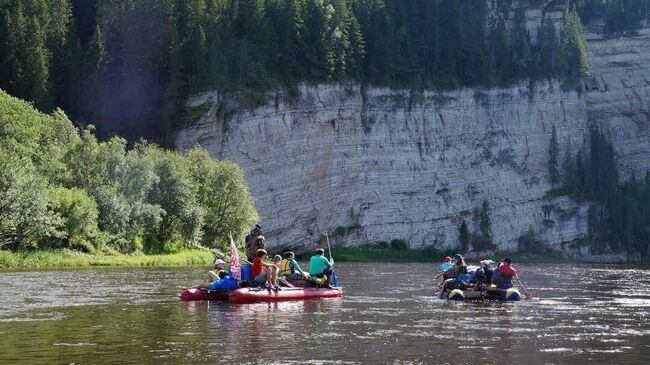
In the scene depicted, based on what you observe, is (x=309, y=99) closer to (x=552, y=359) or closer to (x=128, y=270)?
(x=128, y=270)

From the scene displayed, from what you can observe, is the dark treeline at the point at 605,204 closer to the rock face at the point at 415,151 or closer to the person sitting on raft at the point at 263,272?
the rock face at the point at 415,151

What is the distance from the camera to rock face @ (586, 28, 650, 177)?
117 metres

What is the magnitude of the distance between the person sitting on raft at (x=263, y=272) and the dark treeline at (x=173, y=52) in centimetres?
5202

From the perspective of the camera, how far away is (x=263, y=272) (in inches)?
1345

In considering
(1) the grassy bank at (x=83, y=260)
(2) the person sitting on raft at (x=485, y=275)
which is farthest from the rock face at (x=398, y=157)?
(2) the person sitting on raft at (x=485, y=275)

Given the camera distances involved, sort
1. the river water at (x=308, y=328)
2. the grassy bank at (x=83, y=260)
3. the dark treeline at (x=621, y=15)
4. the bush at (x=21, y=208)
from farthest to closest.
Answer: the dark treeline at (x=621, y=15), the grassy bank at (x=83, y=260), the bush at (x=21, y=208), the river water at (x=308, y=328)

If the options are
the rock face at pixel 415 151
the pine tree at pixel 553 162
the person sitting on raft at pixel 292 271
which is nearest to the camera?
the person sitting on raft at pixel 292 271

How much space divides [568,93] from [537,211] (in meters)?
14.5

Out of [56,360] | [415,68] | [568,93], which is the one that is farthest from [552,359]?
[568,93]

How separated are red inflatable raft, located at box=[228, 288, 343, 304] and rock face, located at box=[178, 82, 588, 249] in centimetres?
4950

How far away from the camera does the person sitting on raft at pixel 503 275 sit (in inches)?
1458

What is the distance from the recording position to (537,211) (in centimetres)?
10525

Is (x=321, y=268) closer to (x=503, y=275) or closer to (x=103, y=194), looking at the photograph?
(x=503, y=275)

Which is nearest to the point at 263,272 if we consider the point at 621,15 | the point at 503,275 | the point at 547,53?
the point at 503,275
